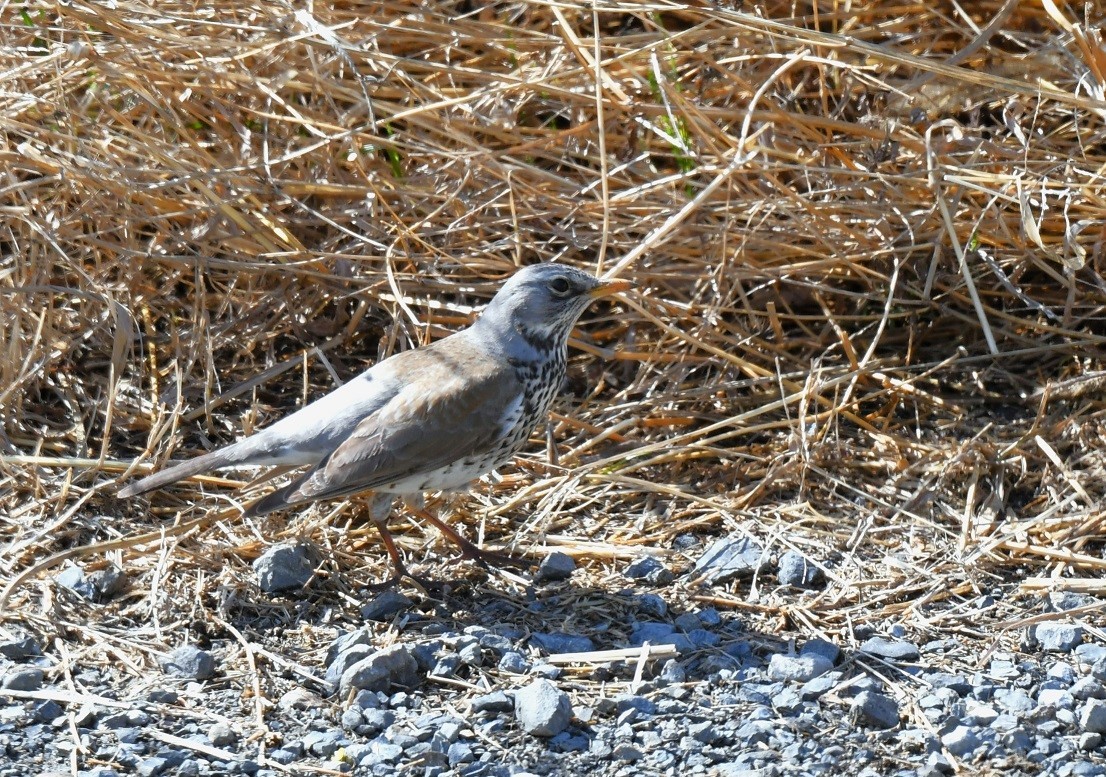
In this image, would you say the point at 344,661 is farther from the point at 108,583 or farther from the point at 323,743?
the point at 108,583

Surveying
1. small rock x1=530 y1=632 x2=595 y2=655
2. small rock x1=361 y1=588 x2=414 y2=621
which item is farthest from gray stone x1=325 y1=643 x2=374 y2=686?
small rock x1=530 y1=632 x2=595 y2=655

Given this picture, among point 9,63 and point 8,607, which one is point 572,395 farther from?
point 9,63

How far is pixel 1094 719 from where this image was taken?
3529mm

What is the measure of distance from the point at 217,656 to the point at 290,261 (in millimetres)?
2118

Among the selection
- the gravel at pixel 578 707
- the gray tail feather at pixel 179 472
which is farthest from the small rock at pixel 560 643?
the gray tail feather at pixel 179 472

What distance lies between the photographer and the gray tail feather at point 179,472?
457cm

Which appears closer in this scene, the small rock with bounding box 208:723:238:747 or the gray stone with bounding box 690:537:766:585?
the small rock with bounding box 208:723:238:747

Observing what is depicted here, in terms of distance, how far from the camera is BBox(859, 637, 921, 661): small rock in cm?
398

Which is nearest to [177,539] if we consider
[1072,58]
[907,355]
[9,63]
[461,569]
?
[461,569]

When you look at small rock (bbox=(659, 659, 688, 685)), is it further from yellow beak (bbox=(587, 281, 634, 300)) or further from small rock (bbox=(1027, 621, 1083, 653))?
yellow beak (bbox=(587, 281, 634, 300))

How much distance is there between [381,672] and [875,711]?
1.36 m

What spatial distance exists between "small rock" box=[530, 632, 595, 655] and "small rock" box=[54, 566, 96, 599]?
4.80 feet

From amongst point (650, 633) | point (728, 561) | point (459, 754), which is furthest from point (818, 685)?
point (459, 754)

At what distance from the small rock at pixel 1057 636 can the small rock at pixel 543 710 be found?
1407 mm
